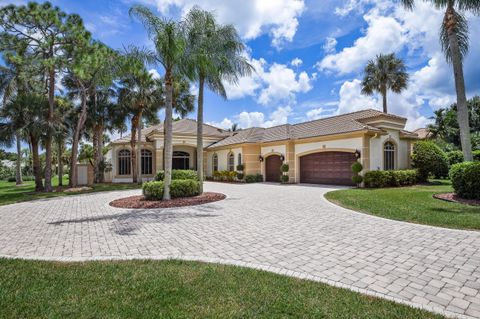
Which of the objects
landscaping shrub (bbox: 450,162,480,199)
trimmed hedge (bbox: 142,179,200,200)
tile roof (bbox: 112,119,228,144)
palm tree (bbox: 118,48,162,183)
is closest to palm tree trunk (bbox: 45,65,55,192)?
palm tree (bbox: 118,48,162,183)

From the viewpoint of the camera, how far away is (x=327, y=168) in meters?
19.7

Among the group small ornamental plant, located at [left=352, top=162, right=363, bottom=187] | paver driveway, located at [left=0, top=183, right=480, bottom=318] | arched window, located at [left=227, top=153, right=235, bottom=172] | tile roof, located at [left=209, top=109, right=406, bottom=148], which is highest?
tile roof, located at [left=209, top=109, right=406, bottom=148]

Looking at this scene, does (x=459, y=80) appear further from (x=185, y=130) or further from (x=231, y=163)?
(x=185, y=130)

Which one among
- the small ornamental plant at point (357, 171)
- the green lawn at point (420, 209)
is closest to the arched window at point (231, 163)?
the small ornamental plant at point (357, 171)

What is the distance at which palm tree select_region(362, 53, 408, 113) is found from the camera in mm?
28266

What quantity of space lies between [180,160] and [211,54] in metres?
19.1

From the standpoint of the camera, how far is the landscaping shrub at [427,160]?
18.5 metres

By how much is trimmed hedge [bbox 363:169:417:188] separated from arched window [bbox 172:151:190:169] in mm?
19792

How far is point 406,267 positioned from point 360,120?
54.8ft

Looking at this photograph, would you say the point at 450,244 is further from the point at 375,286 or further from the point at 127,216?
the point at 127,216

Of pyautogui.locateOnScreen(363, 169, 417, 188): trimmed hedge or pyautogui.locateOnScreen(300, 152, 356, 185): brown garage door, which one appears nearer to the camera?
pyautogui.locateOnScreen(363, 169, 417, 188): trimmed hedge

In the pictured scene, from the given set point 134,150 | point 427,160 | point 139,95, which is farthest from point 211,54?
point 427,160

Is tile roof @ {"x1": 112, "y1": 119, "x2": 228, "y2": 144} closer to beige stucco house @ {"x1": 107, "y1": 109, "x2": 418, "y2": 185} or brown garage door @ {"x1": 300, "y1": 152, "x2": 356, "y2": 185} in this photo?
beige stucco house @ {"x1": 107, "y1": 109, "x2": 418, "y2": 185}

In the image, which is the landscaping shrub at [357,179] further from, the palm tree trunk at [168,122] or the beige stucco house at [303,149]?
the palm tree trunk at [168,122]
